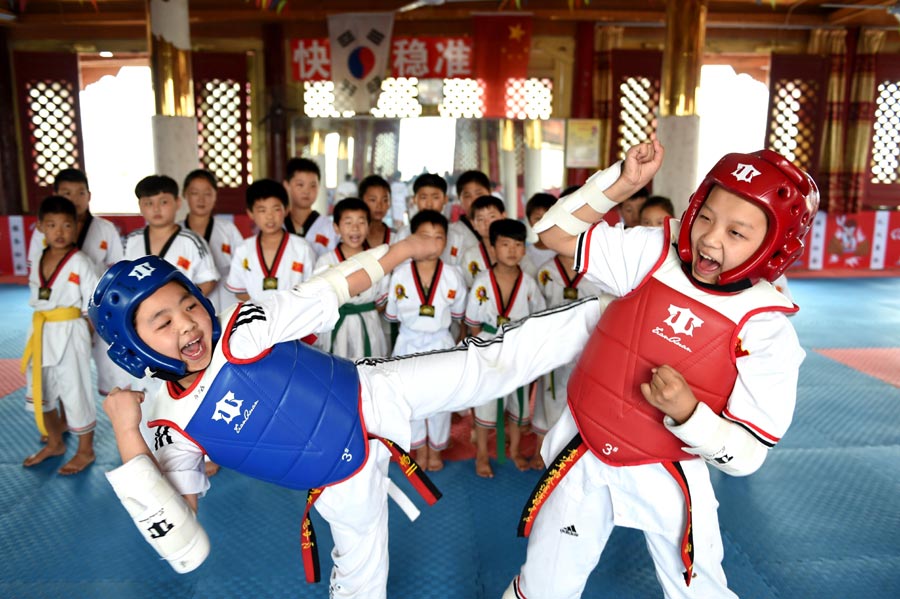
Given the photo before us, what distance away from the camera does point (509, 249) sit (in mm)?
3398

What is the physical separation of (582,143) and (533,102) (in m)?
0.98

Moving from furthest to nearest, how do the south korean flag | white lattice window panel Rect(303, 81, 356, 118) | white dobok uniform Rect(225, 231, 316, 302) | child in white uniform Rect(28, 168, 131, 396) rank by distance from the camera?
white lattice window panel Rect(303, 81, 356, 118) < the south korean flag < child in white uniform Rect(28, 168, 131, 396) < white dobok uniform Rect(225, 231, 316, 302)

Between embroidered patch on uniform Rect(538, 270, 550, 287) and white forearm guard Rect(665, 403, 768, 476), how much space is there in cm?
214

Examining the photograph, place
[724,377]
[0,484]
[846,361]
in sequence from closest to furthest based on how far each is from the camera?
1. [724,377]
2. [0,484]
3. [846,361]

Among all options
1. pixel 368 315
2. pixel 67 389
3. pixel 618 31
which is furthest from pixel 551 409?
pixel 618 31

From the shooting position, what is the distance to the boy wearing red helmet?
157 centimetres

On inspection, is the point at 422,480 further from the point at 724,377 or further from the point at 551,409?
the point at 551,409

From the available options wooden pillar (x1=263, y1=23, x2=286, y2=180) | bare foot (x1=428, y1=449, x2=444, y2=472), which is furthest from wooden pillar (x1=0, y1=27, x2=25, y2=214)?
bare foot (x1=428, y1=449, x2=444, y2=472)

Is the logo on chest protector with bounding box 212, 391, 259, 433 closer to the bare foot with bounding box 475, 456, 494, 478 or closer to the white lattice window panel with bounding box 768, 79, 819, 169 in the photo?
the bare foot with bounding box 475, 456, 494, 478

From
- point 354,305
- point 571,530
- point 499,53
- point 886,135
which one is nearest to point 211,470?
point 354,305

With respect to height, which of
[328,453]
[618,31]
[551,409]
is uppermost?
[618,31]

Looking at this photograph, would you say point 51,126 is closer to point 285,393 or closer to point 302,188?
point 302,188

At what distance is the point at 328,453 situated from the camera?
73.9 inches

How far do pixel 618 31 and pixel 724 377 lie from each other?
9.01m
